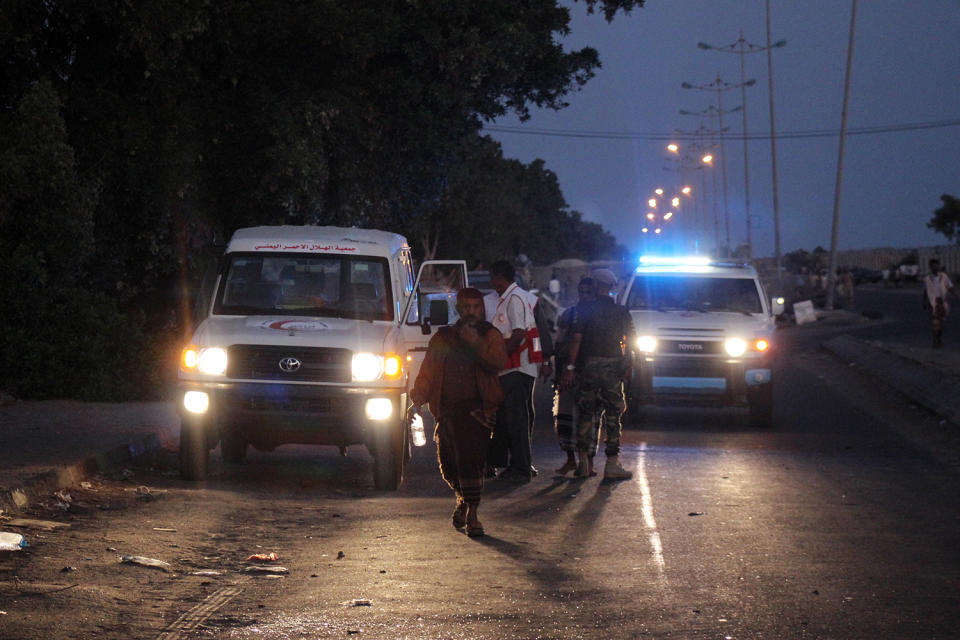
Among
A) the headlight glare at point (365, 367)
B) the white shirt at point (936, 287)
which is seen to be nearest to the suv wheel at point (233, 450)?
the headlight glare at point (365, 367)

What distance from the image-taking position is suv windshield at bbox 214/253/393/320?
43.3ft

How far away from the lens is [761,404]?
18969 mm

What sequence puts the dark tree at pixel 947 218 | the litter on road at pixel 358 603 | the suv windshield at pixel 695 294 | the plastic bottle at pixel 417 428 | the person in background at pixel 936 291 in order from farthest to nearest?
the dark tree at pixel 947 218, the person in background at pixel 936 291, the suv windshield at pixel 695 294, the plastic bottle at pixel 417 428, the litter on road at pixel 358 603

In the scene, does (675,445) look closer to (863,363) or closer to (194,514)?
(194,514)

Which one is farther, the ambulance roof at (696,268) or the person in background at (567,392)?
the ambulance roof at (696,268)

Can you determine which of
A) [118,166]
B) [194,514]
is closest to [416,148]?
[118,166]

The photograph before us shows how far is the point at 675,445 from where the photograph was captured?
16.5 meters

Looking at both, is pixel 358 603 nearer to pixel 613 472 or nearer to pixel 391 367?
pixel 391 367

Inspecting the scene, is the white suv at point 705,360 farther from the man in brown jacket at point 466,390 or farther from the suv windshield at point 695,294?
the man in brown jacket at point 466,390

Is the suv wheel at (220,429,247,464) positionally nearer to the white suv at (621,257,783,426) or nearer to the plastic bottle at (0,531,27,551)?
the plastic bottle at (0,531,27,551)

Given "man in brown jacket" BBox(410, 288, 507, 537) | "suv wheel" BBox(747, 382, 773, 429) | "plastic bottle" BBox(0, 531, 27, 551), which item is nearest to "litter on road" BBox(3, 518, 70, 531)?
"plastic bottle" BBox(0, 531, 27, 551)

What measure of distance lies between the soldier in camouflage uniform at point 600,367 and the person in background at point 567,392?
0.07 meters

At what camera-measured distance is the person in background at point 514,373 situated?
41.7 ft

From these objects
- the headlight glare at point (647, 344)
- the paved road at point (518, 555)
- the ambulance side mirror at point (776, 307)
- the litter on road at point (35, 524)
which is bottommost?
the paved road at point (518, 555)
